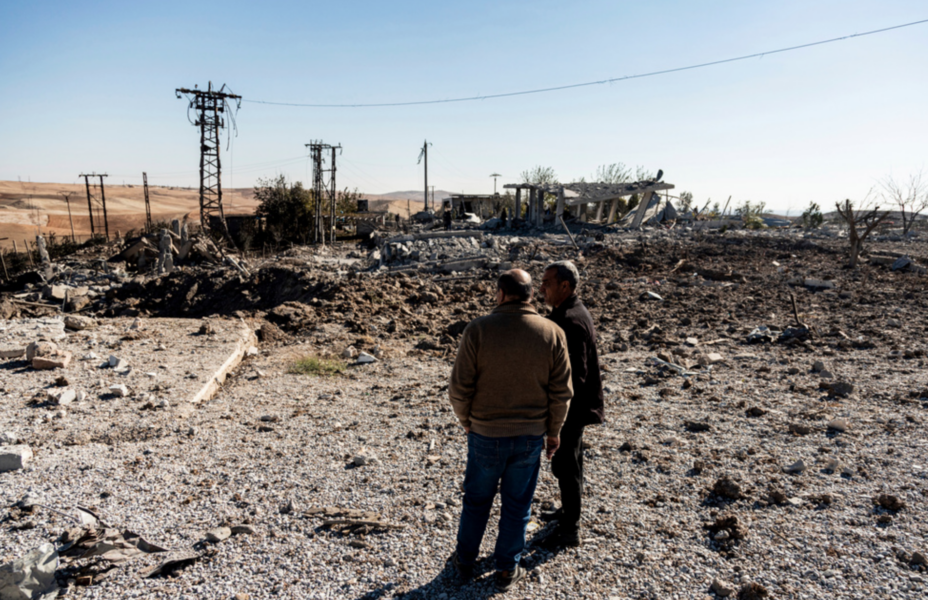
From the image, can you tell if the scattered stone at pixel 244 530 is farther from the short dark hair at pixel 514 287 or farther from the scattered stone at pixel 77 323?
the scattered stone at pixel 77 323

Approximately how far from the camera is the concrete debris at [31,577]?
285 cm

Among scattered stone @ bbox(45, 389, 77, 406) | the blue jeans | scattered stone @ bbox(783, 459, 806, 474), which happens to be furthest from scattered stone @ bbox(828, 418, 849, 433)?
scattered stone @ bbox(45, 389, 77, 406)

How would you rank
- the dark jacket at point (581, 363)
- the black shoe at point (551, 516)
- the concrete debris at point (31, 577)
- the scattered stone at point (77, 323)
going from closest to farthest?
the concrete debris at point (31, 577) < the dark jacket at point (581, 363) < the black shoe at point (551, 516) < the scattered stone at point (77, 323)

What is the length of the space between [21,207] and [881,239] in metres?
96.6

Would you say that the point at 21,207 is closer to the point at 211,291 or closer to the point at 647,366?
the point at 211,291

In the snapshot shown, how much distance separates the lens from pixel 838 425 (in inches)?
196

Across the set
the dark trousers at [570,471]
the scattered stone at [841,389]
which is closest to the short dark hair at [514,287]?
the dark trousers at [570,471]

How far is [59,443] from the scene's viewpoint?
16.5 ft

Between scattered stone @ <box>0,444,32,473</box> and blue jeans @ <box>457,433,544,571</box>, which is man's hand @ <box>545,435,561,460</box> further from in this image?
scattered stone @ <box>0,444,32,473</box>

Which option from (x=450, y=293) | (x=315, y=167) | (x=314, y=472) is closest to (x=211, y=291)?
(x=450, y=293)

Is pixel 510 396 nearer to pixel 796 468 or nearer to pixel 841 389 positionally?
pixel 796 468

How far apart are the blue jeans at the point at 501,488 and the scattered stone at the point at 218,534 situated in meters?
1.62

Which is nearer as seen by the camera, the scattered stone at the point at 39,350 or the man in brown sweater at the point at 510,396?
the man in brown sweater at the point at 510,396

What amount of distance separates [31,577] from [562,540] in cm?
304
